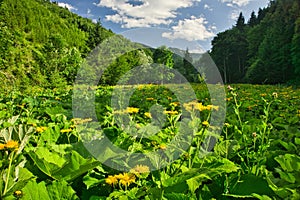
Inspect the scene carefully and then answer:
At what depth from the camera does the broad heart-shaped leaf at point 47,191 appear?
889 mm

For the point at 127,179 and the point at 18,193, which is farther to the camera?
the point at 127,179

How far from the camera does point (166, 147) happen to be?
125 centimetres

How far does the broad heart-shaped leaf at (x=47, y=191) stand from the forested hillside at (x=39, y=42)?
29.6ft

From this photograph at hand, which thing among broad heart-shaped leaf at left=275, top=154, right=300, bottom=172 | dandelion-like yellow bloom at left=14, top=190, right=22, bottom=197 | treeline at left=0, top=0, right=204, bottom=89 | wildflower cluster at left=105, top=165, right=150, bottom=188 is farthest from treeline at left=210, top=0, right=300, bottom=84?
dandelion-like yellow bloom at left=14, top=190, right=22, bottom=197

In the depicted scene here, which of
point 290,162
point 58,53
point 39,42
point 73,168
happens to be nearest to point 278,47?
point 58,53

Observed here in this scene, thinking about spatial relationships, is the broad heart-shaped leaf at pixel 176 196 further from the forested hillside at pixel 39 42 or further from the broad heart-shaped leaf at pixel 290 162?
the forested hillside at pixel 39 42

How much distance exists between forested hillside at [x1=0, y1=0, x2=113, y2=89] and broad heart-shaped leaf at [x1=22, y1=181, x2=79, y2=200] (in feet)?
29.6

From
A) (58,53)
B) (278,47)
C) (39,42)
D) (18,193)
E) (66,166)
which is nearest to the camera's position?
(18,193)

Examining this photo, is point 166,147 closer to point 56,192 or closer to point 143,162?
point 143,162

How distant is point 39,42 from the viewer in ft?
91.5

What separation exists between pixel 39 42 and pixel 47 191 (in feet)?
96.6

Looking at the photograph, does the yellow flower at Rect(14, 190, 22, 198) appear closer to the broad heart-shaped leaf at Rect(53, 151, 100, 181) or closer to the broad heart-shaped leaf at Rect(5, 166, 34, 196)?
the broad heart-shaped leaf at Rect(5, 166, 34, 196)

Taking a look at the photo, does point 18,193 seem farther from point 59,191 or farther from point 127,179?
point 127,179

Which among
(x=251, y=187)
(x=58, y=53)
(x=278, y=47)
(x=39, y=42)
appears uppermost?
(x=39, y=42)
